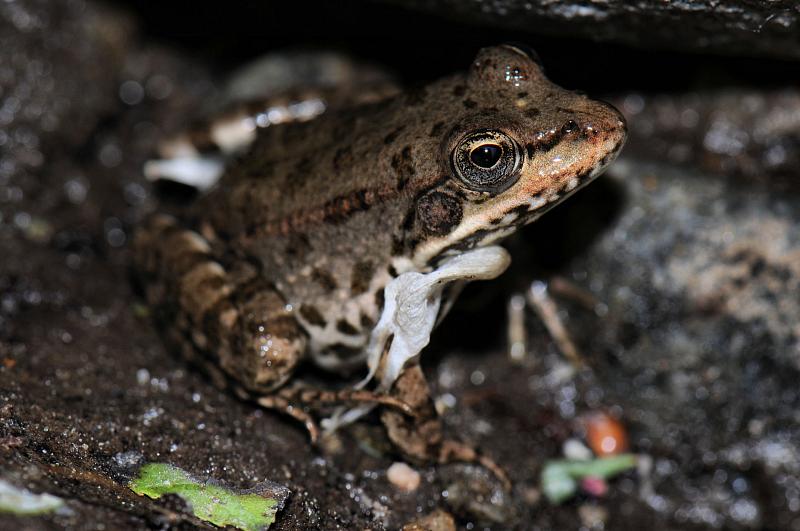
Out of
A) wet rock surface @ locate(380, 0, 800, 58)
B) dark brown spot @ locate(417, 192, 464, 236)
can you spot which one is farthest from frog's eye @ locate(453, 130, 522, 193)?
wet rock surface @ locate(380, 0, 800, 58)

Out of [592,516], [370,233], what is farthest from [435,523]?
[370,233]

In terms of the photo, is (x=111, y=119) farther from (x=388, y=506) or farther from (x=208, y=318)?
(x=388, y=506)

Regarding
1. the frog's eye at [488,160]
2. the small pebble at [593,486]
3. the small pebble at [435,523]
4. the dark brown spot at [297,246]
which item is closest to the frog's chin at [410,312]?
the frog's eye at [488,160]

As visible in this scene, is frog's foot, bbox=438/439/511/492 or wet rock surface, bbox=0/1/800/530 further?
frog's foot, bbox=438/439/511/492

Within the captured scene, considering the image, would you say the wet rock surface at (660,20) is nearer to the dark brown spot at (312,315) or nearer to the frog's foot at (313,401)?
the dark brown spot at (312,315)

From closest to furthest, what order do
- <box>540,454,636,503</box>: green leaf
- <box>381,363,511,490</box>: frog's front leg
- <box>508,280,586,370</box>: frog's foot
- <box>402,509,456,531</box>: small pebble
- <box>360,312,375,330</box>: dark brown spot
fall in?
<box>402,509,456,531</box>: small pebble < <box>381,363,511,490</box>: frog's front leg < <box>360,312,375,330</box>: dark brown spot < <box>540,454,636,503</box>: green leaf < <box>508,280,586,370</box>: frog's foot

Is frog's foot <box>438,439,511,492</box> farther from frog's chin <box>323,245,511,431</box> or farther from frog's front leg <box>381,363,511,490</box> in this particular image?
frog's chin <box>323,245,511,431</box>

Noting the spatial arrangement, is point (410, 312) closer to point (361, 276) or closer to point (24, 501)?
point (361, 276)
